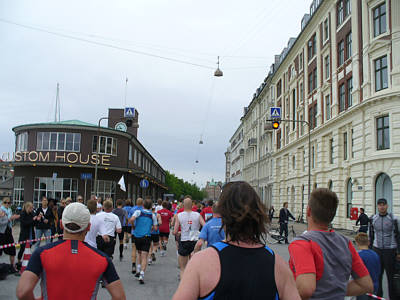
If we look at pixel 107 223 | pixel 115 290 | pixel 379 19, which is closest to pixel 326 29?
pixel 379 19

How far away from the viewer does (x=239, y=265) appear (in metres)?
2.15

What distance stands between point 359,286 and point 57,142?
118ft

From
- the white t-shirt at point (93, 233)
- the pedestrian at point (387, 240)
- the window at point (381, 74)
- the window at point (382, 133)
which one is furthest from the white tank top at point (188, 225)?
the window at point (381, 74)

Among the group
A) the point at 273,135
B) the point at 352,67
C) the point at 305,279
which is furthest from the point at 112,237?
the point at 273,135

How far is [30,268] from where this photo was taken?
2.92 m

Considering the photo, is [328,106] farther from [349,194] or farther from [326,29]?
[349,194]

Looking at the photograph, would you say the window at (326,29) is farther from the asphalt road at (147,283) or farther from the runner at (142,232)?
the runner at (142,232)

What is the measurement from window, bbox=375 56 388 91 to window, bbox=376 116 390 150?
1929 millimetres

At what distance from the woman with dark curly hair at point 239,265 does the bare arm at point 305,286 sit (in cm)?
54

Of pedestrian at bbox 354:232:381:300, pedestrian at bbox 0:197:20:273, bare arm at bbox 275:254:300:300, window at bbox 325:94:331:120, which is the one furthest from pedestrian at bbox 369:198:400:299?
window at bbox 325:94:331:120

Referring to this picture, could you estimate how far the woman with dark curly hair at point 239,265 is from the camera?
2.09m

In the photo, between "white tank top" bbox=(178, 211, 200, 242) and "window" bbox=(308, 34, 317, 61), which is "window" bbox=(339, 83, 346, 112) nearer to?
"window" bbox=(308, 34, 317, 61)

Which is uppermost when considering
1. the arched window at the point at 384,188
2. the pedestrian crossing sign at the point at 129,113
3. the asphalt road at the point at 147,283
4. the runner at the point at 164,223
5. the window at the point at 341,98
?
the window at the point at 341,98

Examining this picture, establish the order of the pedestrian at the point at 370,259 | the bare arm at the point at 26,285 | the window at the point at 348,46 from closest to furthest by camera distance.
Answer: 1. the bare arm at the point at 26,285
2. the pedestrian at the point at 370,259
3. the window at the point at 348,46
